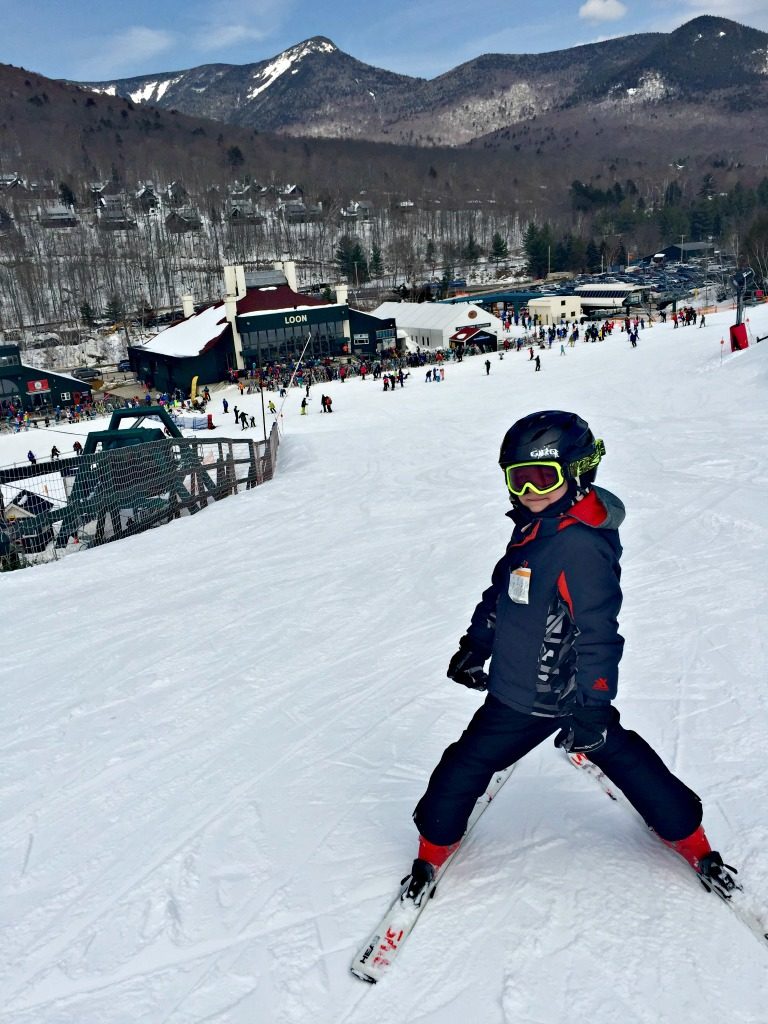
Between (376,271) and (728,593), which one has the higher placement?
(376,271)

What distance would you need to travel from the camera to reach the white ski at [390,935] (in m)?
2.23

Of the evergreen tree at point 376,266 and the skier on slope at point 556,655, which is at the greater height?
the evergreen tree at point 376,266

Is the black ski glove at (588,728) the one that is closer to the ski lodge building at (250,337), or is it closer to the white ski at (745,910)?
the white ski at (745,910)

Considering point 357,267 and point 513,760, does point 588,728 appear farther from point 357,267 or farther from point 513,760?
point 357,267

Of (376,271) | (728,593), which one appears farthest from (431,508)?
(376,271)

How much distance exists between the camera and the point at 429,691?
437cm

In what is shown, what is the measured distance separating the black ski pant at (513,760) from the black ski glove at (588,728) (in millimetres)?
117

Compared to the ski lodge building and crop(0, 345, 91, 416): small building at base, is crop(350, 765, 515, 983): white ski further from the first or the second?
the ski lodge building

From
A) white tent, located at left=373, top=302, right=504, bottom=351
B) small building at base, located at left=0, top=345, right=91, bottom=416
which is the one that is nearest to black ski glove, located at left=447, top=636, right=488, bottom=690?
white tent, located at left=373, top=302, right=504, bottom=351

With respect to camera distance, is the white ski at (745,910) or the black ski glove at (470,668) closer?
the white ski at (745,910)

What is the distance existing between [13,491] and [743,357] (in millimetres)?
18067

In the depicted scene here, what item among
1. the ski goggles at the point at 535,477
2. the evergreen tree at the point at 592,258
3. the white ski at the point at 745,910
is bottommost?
the white ski at the point at 745,910

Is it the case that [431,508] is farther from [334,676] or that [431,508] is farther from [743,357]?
[743,357]

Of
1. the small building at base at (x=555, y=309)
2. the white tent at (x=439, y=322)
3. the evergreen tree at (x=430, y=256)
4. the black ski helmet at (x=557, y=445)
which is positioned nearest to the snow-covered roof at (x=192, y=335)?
the white tent at (x=439, y=322)
